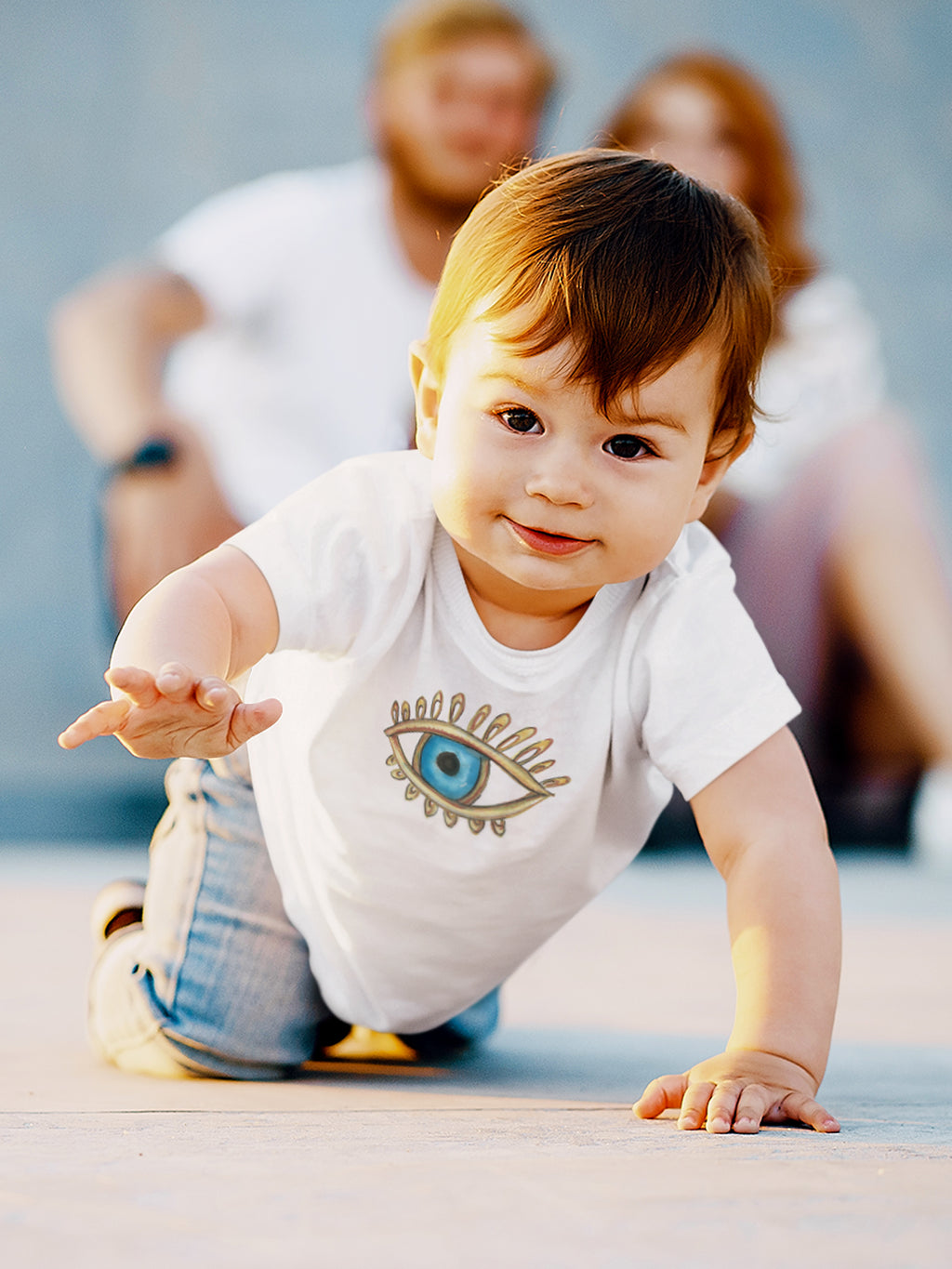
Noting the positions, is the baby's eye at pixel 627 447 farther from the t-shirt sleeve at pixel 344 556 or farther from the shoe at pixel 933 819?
the shoe at pixel 933 819

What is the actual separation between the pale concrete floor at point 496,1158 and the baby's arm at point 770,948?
3cm

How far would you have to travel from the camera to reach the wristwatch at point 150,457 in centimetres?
320

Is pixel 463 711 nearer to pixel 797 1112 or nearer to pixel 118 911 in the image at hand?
pixel 797 1112

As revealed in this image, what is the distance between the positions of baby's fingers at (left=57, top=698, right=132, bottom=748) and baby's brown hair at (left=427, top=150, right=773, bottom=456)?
346 mm

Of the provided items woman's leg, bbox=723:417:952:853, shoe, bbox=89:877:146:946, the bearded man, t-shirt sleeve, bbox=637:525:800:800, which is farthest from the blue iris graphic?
woman's leg, bbox=723:417:952:853

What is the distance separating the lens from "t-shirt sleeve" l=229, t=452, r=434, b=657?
1.01 metres

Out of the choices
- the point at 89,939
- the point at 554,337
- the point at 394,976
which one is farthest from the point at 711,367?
the point at 89,939

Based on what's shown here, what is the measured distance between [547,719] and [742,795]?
0.48 ft

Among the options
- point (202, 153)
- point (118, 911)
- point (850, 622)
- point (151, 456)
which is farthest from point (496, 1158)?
point (202, 153)

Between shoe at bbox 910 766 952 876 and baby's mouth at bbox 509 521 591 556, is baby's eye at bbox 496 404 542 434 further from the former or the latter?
shoe at bbox 910 766 952 876

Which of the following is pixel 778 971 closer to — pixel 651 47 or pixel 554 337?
pixel 554 337

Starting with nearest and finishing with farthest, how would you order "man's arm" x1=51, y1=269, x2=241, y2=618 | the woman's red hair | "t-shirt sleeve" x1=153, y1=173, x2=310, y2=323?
"man's arm" x1=51, y1=269, x2=241, y2=618, "t-shirt sleeve" x1=153, y1=173, x2=310, y2=323, the woman's red hair

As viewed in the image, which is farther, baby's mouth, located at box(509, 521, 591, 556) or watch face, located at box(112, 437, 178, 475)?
watch face, located at box(112, 437, 178, 475)

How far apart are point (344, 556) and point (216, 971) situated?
38 centimetres
